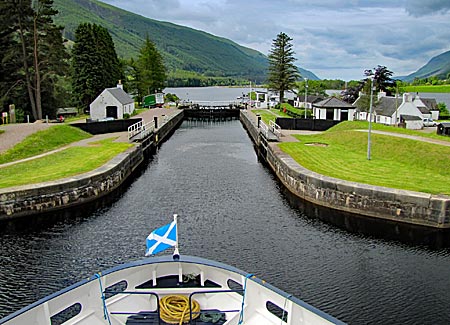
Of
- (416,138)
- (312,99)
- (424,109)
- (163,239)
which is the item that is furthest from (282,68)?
(163,239)

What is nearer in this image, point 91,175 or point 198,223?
point 198,223

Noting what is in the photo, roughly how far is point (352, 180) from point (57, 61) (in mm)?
39748

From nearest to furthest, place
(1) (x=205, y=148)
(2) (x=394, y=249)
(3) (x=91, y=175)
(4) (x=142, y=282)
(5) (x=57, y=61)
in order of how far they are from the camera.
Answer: (4) (x=142, y=282), (2) (x=394, y=249), (3) (x=91, y=175), (1) (x=205, y=148), (5) (x=57, y=61)

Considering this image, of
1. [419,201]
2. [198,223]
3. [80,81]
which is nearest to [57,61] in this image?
[80,81]

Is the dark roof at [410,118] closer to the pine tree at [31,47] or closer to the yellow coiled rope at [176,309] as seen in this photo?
the pine tree at [31,47]

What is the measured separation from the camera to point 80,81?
213 ft

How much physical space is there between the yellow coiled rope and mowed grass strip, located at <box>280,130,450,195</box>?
48.4 ft

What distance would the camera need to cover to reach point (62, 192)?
2209 cm

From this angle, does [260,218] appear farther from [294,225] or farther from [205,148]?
[205,148]

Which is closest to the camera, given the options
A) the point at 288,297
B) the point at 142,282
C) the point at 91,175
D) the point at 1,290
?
the point at 288,297

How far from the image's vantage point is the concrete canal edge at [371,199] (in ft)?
61.5

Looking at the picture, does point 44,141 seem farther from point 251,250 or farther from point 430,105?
point 430,105

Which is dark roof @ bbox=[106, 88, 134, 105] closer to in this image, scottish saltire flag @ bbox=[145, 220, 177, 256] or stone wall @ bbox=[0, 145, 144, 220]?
stone wall @ bbox=[0, 145, 144, 220]

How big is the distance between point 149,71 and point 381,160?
71202 mm
